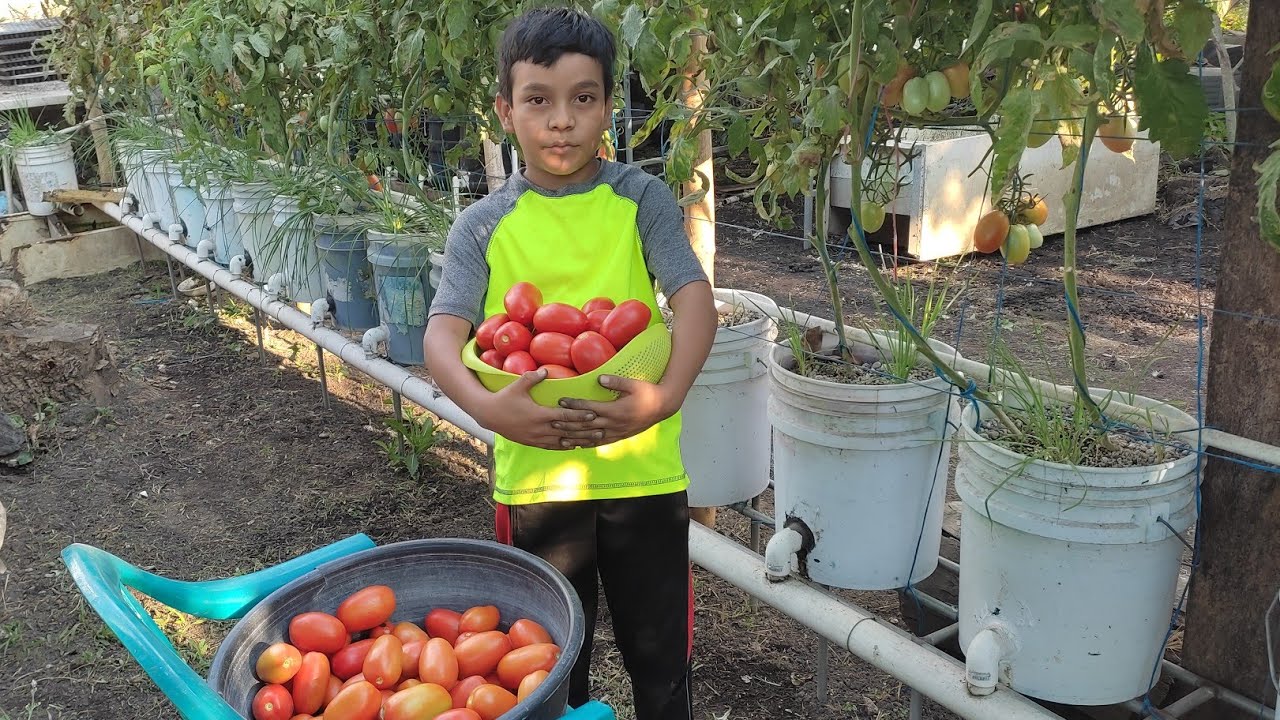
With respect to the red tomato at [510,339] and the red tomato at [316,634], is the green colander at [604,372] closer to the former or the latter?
the red tomato at [510,339]

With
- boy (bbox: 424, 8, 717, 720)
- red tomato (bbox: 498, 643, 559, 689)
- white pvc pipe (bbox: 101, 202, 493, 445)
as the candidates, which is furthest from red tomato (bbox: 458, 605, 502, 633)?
white pvc pipe (bbox: 101, 202, 493, 445)

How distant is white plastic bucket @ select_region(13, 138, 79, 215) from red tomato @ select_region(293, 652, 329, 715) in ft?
18.2

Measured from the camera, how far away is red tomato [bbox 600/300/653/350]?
1.36 metres

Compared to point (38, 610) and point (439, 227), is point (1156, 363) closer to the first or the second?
point (439, 227)

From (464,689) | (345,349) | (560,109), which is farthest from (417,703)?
(345,349)

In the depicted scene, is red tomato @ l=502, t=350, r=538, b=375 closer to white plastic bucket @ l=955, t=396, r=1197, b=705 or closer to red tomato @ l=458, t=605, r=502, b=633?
red tomato @ l=458, t=605, r=502, b=633

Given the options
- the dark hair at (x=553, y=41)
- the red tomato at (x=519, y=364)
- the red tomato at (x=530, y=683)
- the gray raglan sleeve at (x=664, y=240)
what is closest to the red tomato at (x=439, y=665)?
the red tomato at (x=530, y=683)

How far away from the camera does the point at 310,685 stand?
47.2 inches

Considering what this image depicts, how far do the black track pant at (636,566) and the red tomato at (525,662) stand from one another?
44 cm

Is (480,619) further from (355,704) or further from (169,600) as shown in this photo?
(169,600)

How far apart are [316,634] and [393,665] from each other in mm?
106

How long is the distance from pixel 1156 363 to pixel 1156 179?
2352 mm

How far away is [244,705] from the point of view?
1175 mm

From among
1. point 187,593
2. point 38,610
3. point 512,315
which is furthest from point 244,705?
point 38,610
